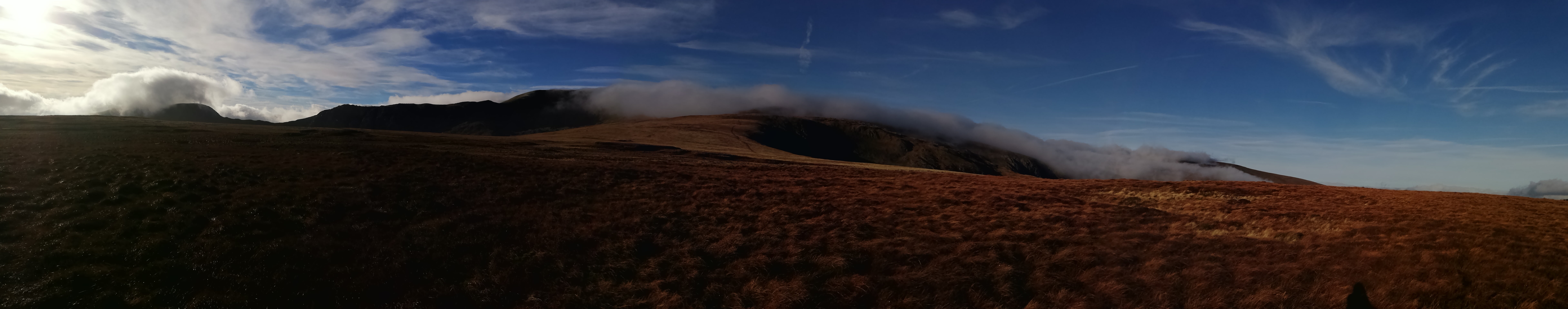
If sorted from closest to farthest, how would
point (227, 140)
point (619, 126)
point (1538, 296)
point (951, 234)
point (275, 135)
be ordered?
point (1538, 296) → point (951, 234) → point (227, 140) → point (275, 135) → point (619, 126)

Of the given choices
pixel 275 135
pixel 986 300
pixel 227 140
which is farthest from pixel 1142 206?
pixel 275 135

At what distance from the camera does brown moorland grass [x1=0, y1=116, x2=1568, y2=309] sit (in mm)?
13508

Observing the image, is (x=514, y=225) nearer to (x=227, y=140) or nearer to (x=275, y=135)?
(x=227, y=140)

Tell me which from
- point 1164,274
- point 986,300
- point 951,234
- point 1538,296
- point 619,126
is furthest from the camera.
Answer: point 619,126

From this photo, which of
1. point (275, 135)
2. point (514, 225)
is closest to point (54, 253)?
point (514, 225)

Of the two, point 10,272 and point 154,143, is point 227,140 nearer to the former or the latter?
point 154,143

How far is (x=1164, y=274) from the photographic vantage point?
14945mm

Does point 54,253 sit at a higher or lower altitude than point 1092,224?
lower

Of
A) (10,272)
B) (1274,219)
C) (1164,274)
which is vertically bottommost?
(10,272)

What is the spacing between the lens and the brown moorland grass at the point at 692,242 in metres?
13.5

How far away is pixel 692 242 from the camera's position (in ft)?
60.3

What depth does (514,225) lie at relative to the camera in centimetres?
1941

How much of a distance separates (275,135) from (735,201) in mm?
54651

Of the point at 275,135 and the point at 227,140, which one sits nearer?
the point at 227,140
